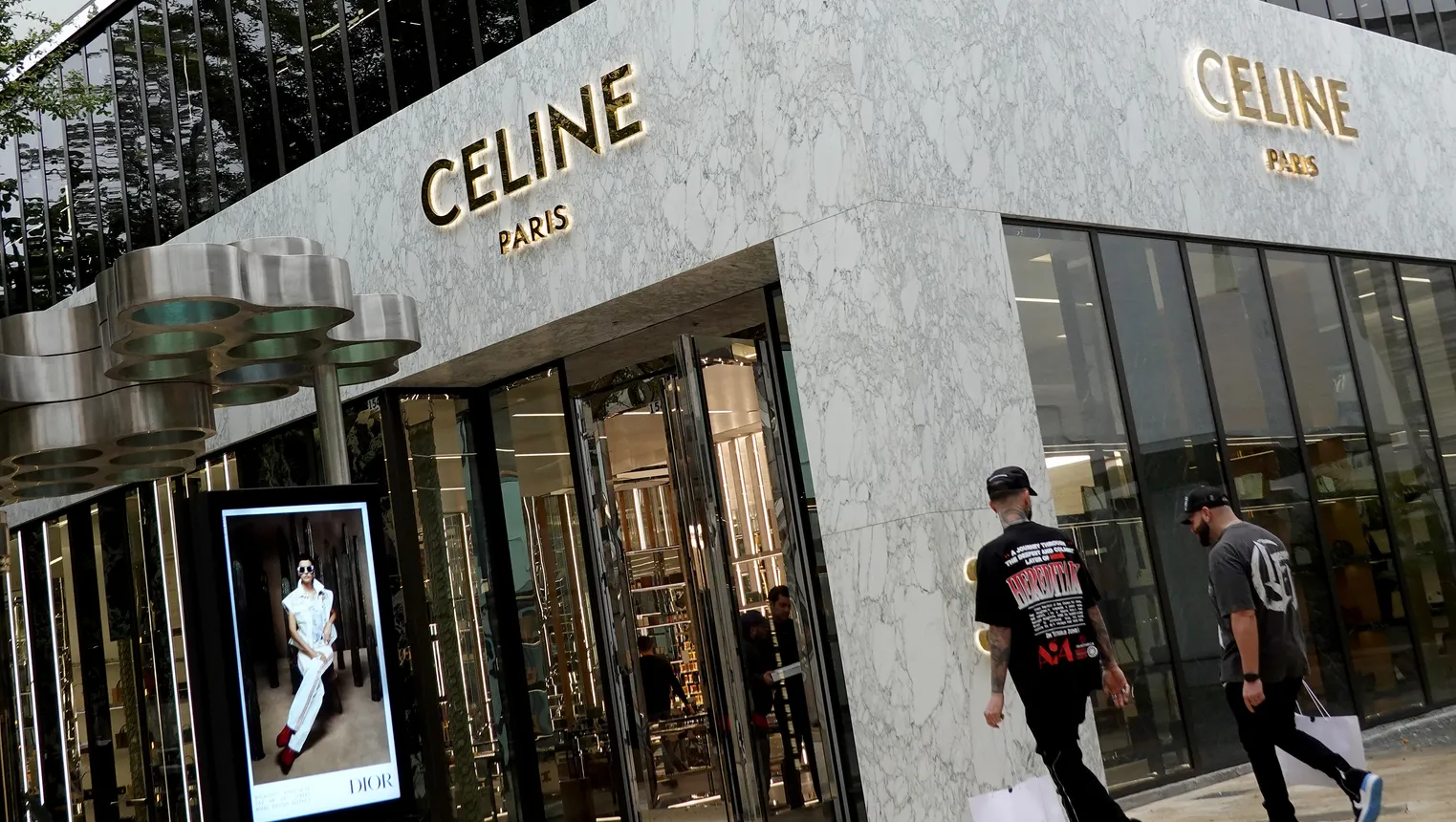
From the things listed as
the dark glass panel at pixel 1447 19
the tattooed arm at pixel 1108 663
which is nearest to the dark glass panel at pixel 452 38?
the tattooed arm at pixel 1108 663

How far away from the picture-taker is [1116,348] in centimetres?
1008

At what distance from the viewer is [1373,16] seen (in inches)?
551

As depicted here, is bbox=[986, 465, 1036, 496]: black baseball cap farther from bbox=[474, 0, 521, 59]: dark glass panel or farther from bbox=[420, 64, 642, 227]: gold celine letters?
bbox=[474, 0, 521, 59]: dark glass panel

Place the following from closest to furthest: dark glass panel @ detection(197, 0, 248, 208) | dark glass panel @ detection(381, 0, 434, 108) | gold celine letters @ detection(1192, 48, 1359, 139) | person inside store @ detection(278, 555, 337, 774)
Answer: person inside store @ detection(278, 555, 337, 774)
gold celine letters @ detection(1192, 48, 1359, 139)
dark glass panel @ detection(381, 0, 434, 108)
dark glass panel @ detection(197, 0, 248, 208)

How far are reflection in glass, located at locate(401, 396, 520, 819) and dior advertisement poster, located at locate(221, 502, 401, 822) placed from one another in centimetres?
469

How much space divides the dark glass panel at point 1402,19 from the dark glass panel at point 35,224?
576 inches

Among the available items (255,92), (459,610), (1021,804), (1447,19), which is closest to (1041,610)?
(1021,804)

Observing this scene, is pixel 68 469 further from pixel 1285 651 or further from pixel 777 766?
pixel 1285 651

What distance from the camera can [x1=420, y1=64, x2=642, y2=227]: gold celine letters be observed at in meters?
10.0

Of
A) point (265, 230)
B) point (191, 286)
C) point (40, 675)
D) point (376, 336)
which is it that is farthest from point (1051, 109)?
point (40, 675)

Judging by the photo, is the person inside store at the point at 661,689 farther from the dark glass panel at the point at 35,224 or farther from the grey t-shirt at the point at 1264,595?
the dark glass panel at the point at 35,224

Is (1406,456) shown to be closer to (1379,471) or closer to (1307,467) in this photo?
(1379,471)

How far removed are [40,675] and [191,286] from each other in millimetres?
12278

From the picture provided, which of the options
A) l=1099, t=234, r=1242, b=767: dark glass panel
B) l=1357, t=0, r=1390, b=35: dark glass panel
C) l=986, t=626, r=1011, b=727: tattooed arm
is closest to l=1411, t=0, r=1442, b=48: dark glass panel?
l=1357, t=0, r=1390, b=35: dark glass panel
